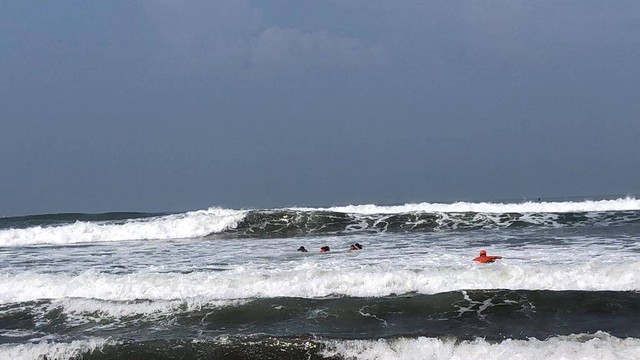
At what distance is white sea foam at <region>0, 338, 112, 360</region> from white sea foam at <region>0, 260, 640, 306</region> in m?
1.92

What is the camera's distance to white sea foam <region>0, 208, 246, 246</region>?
98.6 ft

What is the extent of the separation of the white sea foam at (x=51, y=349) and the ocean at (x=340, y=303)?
0.03 m

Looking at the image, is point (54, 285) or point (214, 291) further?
point (54, 285)

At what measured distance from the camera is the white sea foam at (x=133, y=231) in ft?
98.6

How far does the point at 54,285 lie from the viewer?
13422mm

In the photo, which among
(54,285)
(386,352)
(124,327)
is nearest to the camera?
(386,352)

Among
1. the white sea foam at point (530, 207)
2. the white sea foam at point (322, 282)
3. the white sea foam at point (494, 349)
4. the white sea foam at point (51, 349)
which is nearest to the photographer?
the white sea foam at point (494, 349)

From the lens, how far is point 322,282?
12.1m

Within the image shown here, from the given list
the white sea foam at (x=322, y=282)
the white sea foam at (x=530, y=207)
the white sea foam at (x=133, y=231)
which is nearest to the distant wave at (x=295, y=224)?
the white sea foam at (x=133, y=231)

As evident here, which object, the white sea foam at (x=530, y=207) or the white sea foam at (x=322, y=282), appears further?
the white sea foam at (x=530, y=207)

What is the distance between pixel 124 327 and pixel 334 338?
3.55 metres

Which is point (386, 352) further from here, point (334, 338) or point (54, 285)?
point (54, 285)

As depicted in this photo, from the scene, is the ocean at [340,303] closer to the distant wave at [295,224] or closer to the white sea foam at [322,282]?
the white sea foam at [322,282]

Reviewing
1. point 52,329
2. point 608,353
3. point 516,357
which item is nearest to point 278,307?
point 52,329
